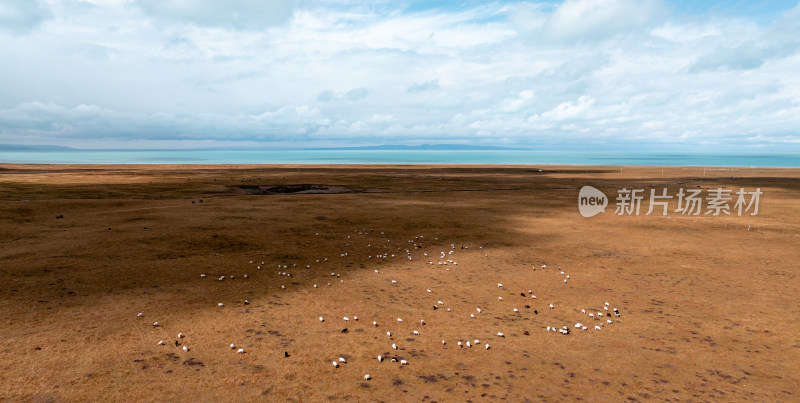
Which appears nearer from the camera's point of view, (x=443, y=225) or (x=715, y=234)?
(x=715, y=234)

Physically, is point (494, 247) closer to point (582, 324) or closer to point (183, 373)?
point (582, 324)

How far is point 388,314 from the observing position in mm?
11523

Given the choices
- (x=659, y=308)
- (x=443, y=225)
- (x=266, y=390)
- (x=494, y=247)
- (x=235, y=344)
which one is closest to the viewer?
(x=266, y=390)

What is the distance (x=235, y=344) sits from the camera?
9.51 meters

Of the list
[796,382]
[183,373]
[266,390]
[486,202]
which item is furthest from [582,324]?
[486,202]

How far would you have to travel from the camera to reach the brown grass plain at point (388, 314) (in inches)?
316

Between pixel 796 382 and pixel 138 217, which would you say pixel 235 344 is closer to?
pixel 796 382

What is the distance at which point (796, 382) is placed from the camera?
821 cm

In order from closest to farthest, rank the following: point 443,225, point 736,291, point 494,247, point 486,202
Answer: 1. point 736,291
2. point 494,247
3. point 443,225
4. point 486,202

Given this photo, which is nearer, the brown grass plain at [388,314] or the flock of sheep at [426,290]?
the brown grass plain at [388,314]

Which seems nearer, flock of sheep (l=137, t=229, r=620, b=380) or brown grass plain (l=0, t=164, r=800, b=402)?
brown grass plain (l=0, t=164, r=800, b=402)

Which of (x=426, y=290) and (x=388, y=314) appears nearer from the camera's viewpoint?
(x=388, y=314)

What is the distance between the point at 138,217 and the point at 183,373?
66.7 ft

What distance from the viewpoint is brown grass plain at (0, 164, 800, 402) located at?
26.3 feet
